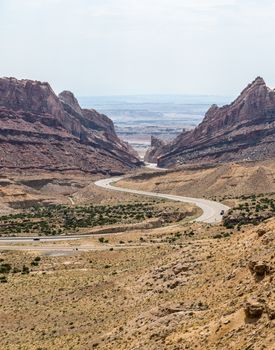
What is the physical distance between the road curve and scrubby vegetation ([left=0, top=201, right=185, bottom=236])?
557 centimetres

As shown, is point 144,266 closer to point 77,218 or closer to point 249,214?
point 249,214

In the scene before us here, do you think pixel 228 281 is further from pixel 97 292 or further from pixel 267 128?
pixel 267 128

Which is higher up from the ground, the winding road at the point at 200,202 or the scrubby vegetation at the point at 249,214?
the scrubby vegetation at the point at 249,214

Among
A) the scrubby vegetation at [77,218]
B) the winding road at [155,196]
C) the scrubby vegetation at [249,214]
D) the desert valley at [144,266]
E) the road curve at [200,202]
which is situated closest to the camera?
the desert valley at [144,266]

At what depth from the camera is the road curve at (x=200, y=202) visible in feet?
327

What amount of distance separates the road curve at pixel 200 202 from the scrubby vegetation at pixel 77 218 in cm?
557

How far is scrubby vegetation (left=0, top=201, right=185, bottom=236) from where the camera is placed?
96.8m

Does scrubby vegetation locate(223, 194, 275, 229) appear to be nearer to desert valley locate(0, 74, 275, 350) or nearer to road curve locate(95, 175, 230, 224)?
desert valley locate(0, 74, 275, 350)

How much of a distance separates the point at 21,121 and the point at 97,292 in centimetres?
15364

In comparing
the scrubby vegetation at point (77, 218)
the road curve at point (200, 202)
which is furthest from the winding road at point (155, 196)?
the scrubby vegetation at point (77, 218)

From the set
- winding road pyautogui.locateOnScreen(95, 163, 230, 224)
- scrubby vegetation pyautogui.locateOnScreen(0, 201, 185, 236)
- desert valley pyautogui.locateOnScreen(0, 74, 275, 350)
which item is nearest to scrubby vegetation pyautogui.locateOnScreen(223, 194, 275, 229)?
desert valley pyautogui.locateOnScreen(0, 74, 275, 350)

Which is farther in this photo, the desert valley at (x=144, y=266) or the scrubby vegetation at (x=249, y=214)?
the scrubby vegetation at (x=249, y=214)

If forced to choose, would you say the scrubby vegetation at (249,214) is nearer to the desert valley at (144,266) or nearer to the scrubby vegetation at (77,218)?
the desert valley at (144,266)

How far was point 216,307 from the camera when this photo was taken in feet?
102
